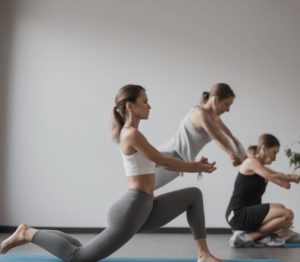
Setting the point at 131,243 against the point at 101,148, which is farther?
the point at 101,148

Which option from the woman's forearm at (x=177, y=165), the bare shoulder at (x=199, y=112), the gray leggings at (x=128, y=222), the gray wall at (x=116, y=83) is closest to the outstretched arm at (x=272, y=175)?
the bare shoulder at (x=199, y=112)

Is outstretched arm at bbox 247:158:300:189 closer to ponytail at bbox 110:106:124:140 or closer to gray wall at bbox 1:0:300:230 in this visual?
gray wall at bbox 1:0:300:230

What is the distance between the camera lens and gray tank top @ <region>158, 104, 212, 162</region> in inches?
101

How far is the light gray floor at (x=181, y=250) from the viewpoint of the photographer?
7.98 feet

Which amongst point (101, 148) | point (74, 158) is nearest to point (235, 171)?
point (101, 148)

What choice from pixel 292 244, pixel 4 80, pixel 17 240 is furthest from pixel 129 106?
pixel 4 80

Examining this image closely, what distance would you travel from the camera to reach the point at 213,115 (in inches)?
109

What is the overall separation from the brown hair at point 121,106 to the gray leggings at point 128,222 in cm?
33

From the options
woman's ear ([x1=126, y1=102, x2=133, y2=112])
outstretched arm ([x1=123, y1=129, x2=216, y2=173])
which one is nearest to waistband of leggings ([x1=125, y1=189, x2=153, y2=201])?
outstretched arm ([x1=123, y1=129, x2=216, y2=173])

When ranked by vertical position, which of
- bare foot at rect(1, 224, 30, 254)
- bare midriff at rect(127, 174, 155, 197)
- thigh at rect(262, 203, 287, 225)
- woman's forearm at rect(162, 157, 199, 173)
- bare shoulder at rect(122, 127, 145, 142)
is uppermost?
bare shoulder at rect(122, 127, 145, 142)

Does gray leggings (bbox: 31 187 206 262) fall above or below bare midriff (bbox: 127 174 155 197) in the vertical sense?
below

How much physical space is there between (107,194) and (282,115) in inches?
80.5

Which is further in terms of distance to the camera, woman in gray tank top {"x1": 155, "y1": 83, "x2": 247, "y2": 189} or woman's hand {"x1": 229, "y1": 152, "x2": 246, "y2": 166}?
woman's hand {"x1": 229, "y1": 152, "x2": 246, "y2": 166}

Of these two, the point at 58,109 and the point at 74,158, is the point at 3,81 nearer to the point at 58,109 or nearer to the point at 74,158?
the point at 58,109
